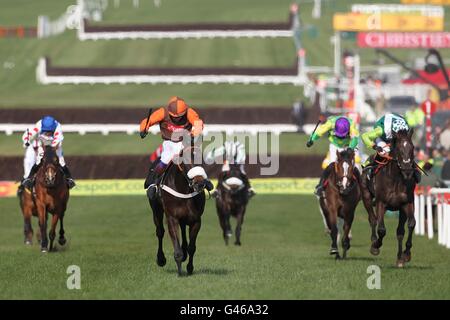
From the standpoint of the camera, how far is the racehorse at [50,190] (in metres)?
19.6

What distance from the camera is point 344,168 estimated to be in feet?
59.9

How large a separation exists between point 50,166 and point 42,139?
0.45 metres

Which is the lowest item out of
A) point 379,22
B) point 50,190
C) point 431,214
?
point 431,214

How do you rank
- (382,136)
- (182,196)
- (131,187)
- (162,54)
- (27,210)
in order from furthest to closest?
(162,54), (131,187), (27,210), (382,136), (182,196)

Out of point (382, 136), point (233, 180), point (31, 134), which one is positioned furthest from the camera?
point (233, 180)

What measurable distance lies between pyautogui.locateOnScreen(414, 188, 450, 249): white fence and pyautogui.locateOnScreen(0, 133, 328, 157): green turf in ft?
51.7

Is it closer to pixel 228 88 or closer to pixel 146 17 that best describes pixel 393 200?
pixel 228 88

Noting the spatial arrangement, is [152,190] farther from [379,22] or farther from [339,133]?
[379,22]

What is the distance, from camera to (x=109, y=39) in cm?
7669

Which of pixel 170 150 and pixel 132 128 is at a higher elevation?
pixel 170 150

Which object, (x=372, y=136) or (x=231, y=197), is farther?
(x=231, y=197)

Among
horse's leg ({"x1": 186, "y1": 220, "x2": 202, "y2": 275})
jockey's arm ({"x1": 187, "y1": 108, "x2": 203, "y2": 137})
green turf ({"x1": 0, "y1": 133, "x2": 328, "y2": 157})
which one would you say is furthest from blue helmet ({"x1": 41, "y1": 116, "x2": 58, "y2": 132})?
green turf ({"x1": 0, "y1": 133, "x2": 328, "y2": 157})

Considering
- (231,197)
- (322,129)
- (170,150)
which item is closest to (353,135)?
(322,129)
